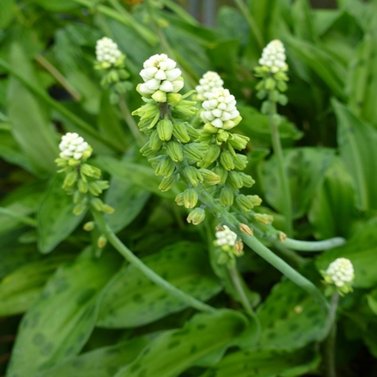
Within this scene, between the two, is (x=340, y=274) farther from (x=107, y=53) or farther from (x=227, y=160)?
(x=107, y=53)

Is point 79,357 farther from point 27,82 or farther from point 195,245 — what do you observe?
point 27,82

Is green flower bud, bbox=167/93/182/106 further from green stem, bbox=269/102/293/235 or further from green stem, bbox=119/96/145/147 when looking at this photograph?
green stem, bbox=119/96/145/147

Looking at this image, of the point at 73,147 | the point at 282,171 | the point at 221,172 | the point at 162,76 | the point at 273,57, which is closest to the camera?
the point at 162,76

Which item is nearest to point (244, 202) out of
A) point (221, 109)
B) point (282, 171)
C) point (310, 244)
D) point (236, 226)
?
point (236, 226)

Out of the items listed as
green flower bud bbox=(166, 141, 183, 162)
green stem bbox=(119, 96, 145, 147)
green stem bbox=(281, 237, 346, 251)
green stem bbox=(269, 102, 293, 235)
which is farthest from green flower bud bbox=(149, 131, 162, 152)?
green stem bbox=(119, 96, 145, 147)

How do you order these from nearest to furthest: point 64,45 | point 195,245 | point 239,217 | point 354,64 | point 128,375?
point 239,217 < point 128,375 < point 195,245 < point 354,64 < point 64,45

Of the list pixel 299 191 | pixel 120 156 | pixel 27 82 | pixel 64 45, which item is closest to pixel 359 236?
pixel 299 191
